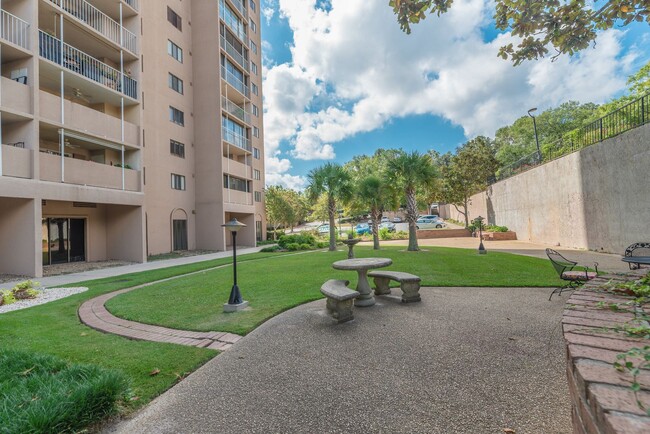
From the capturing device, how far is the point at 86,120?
14.1 m

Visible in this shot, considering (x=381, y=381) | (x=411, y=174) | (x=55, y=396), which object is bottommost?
(x=381, y=381)

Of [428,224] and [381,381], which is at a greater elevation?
[428,224]

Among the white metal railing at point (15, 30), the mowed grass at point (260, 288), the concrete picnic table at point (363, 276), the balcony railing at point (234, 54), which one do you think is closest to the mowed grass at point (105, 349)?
the mowed grass at point (260, 288)

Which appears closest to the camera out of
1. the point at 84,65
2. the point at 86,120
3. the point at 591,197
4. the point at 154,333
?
the point at 154,333

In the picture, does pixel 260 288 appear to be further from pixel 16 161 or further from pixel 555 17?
pixel 16 161

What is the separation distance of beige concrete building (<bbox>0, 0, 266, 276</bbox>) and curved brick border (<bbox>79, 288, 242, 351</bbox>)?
8791 millimetres

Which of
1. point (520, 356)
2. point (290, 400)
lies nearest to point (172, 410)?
point (290, 400)

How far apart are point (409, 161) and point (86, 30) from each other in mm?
16906

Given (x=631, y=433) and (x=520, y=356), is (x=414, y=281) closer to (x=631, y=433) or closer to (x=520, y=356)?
(x=520, y=356)

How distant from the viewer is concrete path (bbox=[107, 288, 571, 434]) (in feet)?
8.71

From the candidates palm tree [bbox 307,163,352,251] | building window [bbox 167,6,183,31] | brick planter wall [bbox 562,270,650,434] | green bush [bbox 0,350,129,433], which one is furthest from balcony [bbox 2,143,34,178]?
brick planter wall [bbox 562,270,650,434]

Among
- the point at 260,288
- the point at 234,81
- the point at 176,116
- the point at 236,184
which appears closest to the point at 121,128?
the point at 176,116

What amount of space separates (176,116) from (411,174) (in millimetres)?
16337

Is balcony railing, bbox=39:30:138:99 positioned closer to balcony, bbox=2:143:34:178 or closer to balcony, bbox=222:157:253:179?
balcony, bbox=2:143:34:178
